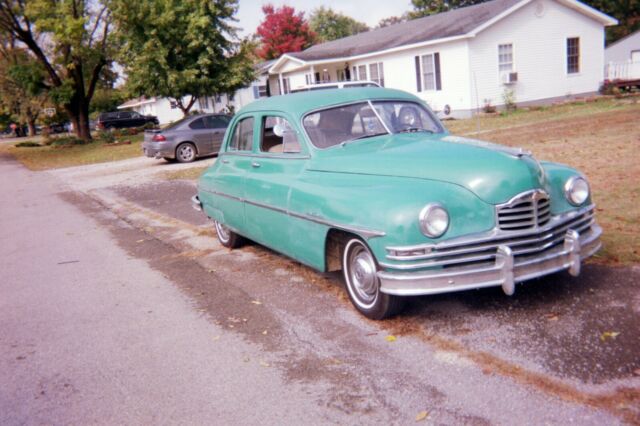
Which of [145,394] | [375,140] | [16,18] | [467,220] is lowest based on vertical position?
[145,394]

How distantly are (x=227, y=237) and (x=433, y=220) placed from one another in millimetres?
3943

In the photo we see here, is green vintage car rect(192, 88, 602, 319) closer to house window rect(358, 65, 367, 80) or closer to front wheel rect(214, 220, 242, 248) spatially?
front wheel rect(214, 220, 242, 248)

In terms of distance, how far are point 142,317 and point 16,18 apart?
33092 millimetres

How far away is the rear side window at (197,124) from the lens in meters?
18.4

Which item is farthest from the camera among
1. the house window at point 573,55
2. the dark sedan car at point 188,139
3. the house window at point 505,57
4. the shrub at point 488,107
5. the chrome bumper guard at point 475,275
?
the house window at point 573,55

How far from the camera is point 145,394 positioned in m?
3.73

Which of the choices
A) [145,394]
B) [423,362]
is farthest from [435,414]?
[145,394]

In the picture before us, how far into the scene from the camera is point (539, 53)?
2355cm

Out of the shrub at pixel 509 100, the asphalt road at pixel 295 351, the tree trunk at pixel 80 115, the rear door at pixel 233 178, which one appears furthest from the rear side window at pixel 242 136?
the tree trunk at pixel 80 115

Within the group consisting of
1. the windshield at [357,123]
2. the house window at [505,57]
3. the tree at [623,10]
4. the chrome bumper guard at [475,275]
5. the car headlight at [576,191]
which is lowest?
the chrome bumper guard at [475,275]

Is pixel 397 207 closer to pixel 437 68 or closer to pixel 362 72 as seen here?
pixel 437 68

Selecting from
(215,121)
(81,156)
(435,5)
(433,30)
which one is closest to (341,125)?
(215,121)

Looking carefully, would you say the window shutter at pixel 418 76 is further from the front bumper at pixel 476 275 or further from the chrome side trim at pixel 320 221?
the front bumper at pixel 476 275

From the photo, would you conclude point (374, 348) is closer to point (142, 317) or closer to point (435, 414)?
point (435, 414)
